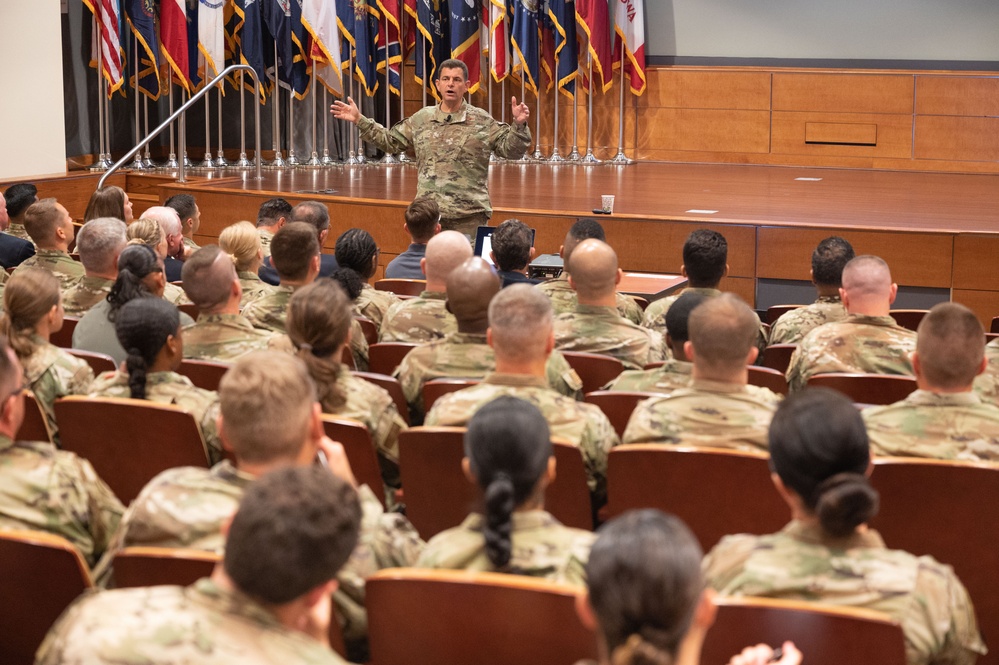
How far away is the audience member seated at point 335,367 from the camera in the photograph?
3111mm

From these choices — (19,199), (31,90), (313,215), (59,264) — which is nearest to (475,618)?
(59,264)

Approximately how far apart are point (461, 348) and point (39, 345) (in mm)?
1211

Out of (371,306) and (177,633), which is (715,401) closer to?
(177,633)

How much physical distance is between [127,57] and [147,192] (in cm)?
152

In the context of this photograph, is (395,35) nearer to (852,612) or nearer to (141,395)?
(141,395)

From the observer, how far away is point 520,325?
3.02 meters

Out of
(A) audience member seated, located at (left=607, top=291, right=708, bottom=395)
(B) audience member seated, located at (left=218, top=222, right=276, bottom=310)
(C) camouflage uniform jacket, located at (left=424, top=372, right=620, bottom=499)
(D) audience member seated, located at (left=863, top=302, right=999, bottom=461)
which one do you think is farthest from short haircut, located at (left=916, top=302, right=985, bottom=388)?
(B) audience member seated, located at (left=218, top=222, right=276, bottom=310)

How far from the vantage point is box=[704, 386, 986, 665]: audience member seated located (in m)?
1.98

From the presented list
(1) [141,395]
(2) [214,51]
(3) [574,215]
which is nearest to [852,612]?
(1) [141,395]

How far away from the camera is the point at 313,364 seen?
310cm

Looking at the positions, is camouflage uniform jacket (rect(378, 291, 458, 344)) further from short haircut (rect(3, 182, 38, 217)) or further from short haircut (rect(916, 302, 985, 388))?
short haircut (rect(3, 182, 38, 217))

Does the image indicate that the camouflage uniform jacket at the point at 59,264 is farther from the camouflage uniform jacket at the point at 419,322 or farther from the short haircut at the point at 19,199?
the camouflage uniform jacket at the point at 419,322

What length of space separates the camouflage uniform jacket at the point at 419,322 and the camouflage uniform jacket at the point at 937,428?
1.81 metres

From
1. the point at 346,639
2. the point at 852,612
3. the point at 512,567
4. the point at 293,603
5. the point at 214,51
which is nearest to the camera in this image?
the point at 293,603
